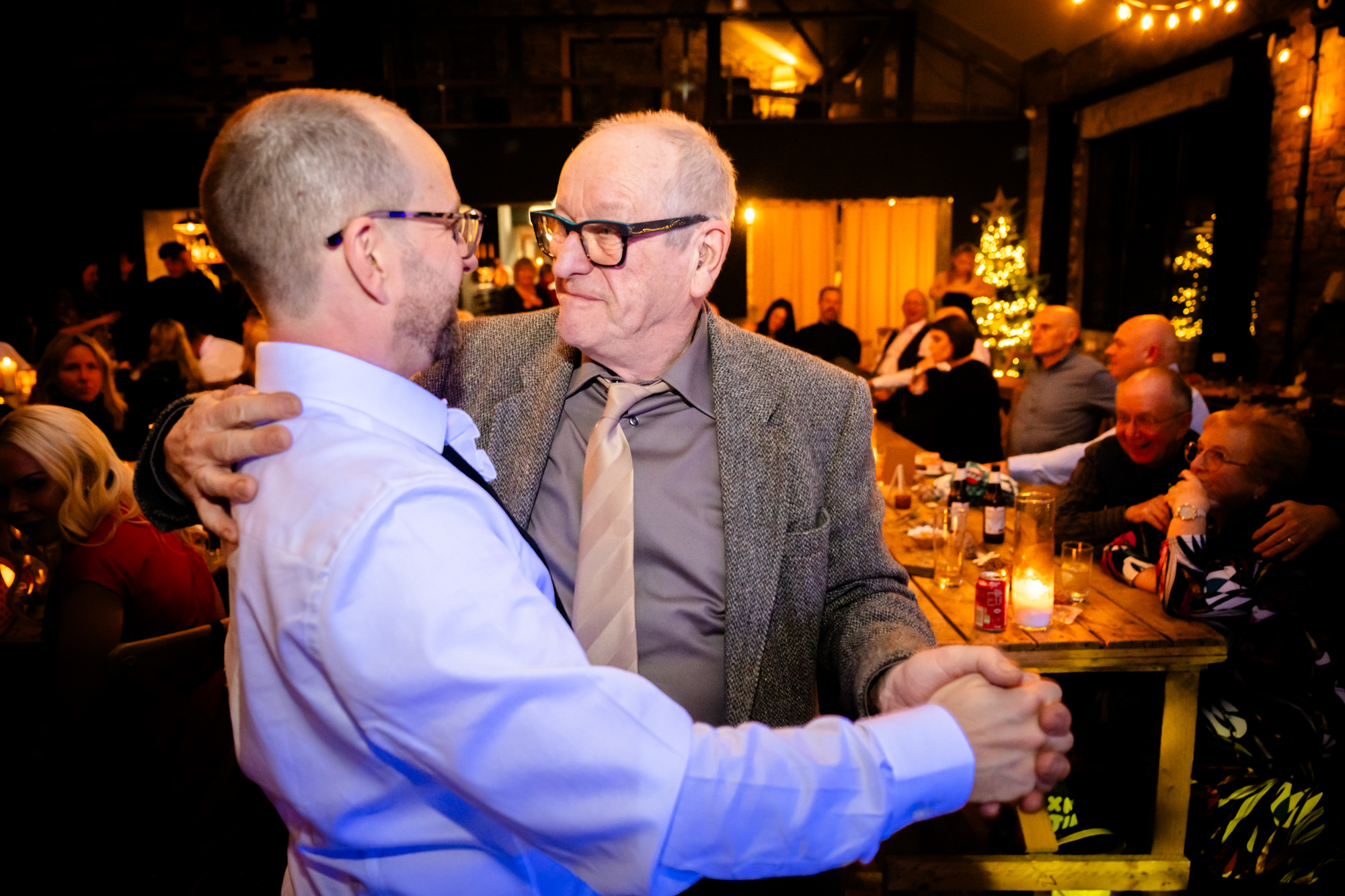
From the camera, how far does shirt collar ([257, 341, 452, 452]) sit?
2.93ft

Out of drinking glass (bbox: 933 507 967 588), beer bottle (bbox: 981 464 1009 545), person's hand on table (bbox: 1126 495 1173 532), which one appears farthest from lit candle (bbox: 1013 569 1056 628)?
person's hand on table (bbox: 1126 495 1173 532)

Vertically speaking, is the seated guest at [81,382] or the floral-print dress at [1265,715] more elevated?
the seated guest at [81,382]

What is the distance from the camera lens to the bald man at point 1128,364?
13.9ft

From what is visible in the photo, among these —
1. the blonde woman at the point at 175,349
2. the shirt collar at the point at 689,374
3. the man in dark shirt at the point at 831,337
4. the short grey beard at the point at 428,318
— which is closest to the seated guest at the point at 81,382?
the blonde woman at the point at 175,349

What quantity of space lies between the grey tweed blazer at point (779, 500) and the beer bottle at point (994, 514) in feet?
5.03

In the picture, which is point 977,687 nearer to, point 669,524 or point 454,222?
point 669,524

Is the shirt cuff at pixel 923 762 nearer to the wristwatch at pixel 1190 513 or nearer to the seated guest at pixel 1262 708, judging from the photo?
the seated guest at pixel 1262 708

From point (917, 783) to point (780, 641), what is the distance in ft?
2.15

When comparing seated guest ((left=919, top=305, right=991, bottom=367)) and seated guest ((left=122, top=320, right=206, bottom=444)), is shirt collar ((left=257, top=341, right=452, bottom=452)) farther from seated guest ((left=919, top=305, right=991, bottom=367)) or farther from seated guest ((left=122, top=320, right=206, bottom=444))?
seated guest ((left=122, top=320, right=206, bottom=444))

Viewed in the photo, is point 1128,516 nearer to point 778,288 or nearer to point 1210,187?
point 1210,187

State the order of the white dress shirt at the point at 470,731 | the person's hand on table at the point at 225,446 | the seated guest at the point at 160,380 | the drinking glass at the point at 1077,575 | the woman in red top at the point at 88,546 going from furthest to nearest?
the seated guest at the point at 160,380 → the drinking glass at the point at 1077,575 → the woman in red top at the point at 88,546 → the person's hand on table at the point at 225,446 → the white dress shirt at the point at 470,731

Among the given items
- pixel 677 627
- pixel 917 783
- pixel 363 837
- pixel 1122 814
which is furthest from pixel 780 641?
pixel 1122 814

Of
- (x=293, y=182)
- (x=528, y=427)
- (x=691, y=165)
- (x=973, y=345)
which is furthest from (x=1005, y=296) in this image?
(x=293, y=182)

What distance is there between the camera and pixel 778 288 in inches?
470
